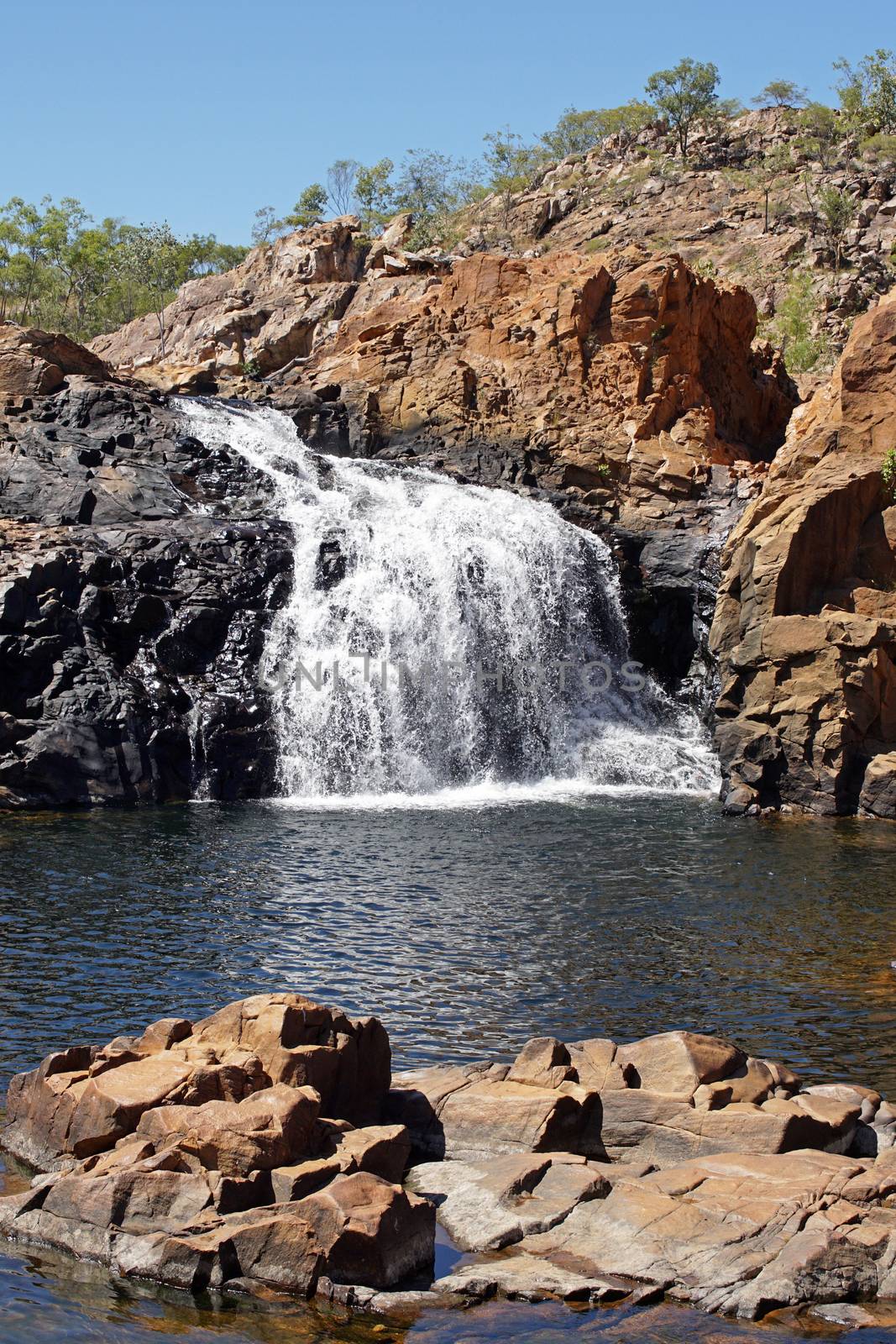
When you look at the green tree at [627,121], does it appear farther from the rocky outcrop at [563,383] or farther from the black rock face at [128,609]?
the black rock face at [128,609]

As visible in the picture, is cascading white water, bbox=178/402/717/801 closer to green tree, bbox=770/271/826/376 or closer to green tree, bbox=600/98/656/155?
green tree, bbox=770/271/826/376

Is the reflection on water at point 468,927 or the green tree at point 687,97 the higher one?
the green tree at point 687,97

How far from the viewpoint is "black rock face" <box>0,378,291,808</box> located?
33.7 metres

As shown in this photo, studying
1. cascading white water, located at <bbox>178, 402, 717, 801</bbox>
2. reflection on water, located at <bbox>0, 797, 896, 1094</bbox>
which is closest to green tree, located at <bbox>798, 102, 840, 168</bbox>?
cascading white water, located at <bbox>178, 402, 717, 801</bbox>

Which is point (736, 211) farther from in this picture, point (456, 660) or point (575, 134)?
point (456, 660)

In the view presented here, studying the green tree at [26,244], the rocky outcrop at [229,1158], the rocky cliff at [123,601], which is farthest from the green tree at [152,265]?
the rocky outcrop at [229,1158]

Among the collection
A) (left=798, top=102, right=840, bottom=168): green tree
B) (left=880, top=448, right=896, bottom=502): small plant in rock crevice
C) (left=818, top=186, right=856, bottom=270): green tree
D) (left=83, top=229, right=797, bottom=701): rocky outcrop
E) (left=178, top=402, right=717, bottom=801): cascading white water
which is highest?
(left=798, top=102, right=840, bottom=168): green tree

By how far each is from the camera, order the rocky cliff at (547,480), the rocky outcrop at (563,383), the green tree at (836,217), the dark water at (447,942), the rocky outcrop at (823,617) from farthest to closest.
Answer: the green tree at (836,217) → the rocky outcrop at (563,383) → the rocky cliff at (547,480) → the rocky outcrop at (823,617) → the dark water at (447,942)

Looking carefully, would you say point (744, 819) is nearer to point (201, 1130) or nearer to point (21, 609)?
point (21, 609)

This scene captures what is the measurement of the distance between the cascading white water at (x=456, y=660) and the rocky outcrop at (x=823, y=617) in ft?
13.2

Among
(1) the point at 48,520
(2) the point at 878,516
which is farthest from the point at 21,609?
(2) the point at 878,516

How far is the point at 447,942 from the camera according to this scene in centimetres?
2019

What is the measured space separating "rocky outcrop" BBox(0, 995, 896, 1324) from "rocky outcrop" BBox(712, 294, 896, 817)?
19.8m

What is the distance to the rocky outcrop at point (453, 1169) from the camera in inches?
397
